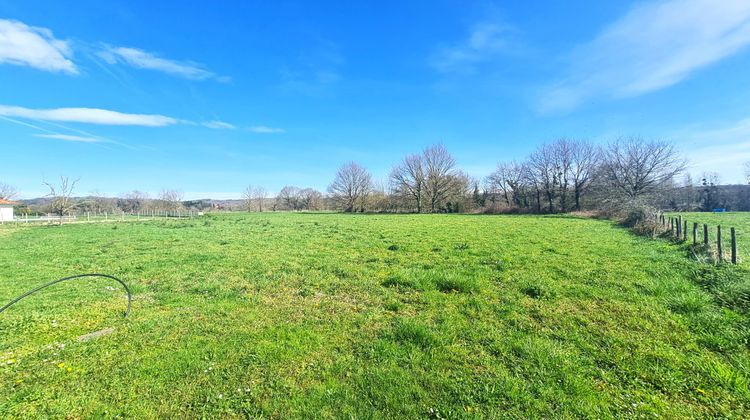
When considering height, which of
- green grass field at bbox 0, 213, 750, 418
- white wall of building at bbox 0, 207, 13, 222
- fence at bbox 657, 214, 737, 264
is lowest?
green grass field at bbox 0, 213, 750, 418

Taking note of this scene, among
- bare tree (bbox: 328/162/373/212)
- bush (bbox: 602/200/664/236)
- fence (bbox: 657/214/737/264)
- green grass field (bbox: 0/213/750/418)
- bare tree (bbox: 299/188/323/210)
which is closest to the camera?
green grass field (bbox: 0/213/750/418)

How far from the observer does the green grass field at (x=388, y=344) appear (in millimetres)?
3021

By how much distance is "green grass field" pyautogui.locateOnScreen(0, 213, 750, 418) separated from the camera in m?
3.02

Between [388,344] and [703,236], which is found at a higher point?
[703,236]

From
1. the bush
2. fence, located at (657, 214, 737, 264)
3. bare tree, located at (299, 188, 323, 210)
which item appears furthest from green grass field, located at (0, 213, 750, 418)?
bare tree, located at (299, 188, 323, 210)

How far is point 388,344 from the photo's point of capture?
4.20m

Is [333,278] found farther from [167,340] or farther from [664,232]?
[664,232]

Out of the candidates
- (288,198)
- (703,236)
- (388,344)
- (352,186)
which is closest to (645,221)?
(703,236)

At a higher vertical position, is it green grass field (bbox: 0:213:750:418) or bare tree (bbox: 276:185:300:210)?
bare tree (bbox: 276:185:300:210)

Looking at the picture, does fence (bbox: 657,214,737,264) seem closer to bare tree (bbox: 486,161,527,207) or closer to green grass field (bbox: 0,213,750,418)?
green grass field (bbox: 0,213,750,418)

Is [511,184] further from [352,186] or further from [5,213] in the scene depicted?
[5,213]

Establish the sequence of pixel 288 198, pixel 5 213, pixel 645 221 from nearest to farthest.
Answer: pixel 645 221, pixel 5 213, pixel 288 198

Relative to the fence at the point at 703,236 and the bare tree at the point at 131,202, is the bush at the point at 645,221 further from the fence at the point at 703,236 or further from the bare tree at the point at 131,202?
the bare tree at the point at 131,202

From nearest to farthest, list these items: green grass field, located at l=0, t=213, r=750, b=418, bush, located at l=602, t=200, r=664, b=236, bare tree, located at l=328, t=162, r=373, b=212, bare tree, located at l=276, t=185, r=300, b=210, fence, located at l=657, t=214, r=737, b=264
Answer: green grass field, located at l=0, t=213, r=750, b=418 → fence, located at l=657, t=214, r=737, b=264 → bush, located at l=602, t=200, r=664, b=236 → bare tree, located at l=328, t=162, r=373, b=212 → bare tree, located at l=276, t=185, r=300, b=210
